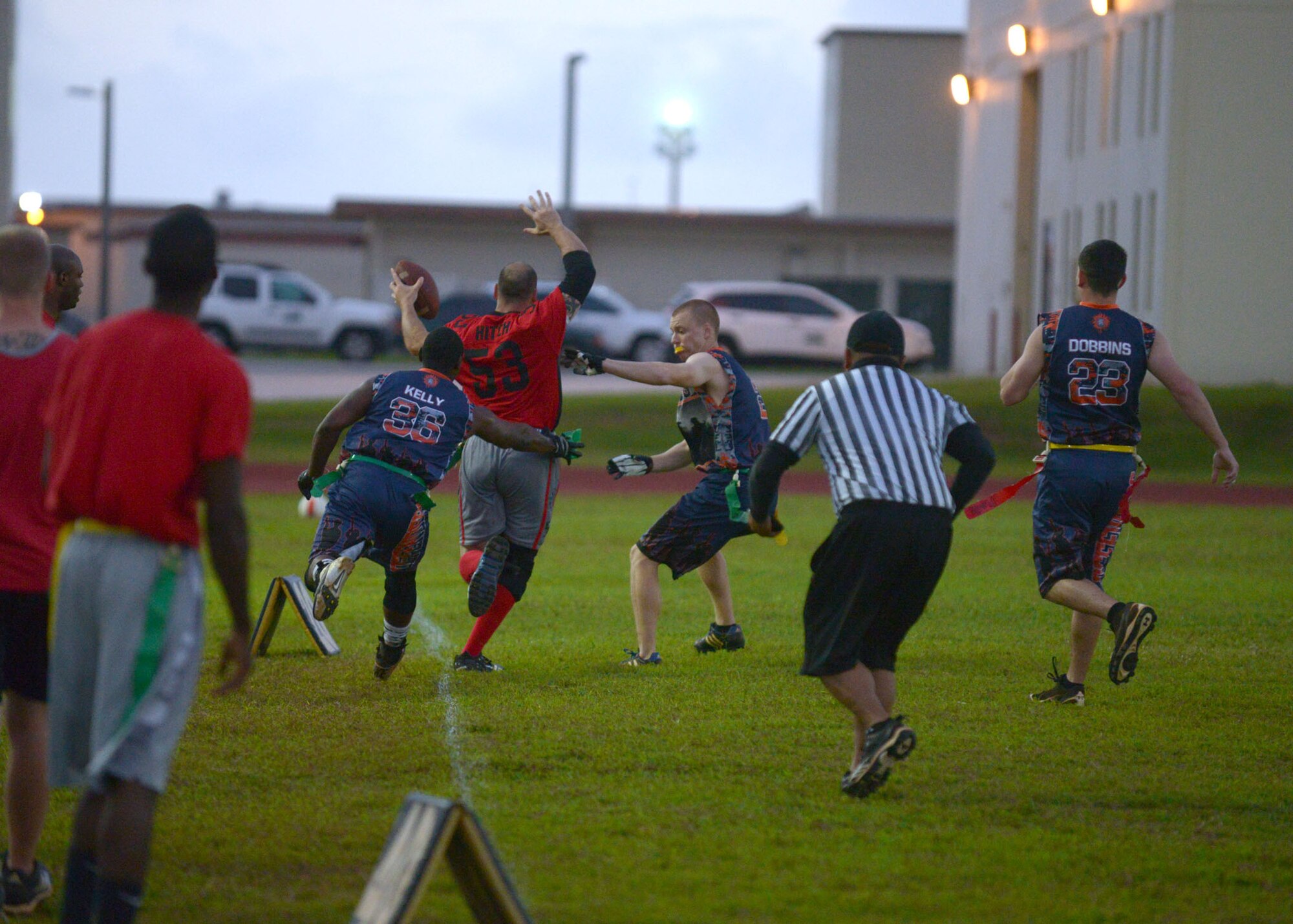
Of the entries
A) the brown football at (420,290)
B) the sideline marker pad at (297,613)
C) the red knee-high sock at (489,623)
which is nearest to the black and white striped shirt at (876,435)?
the red knee-high sock at (489,623)

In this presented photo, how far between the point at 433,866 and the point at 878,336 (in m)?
2.80

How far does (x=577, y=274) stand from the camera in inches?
325

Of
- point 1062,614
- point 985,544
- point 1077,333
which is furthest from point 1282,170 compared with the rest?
point 1077,333

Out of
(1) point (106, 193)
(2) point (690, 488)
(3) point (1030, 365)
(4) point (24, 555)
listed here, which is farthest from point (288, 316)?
(4) point (24, 555)

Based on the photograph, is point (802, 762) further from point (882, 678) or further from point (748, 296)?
point (748, 296)

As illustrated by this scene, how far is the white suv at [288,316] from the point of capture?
127 feet

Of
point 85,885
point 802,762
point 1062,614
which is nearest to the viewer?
point 85,885

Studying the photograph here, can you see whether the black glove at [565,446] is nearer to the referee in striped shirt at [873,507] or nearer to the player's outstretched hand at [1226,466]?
the referee in striped shirt at [873,507]

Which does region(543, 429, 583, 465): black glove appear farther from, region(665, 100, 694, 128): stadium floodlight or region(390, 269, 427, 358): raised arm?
region(665, 100, 694, 128): stadium floodlight

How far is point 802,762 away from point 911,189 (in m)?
49.8

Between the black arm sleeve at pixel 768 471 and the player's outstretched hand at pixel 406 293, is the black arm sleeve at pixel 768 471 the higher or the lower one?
the lower one

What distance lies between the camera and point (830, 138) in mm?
55250

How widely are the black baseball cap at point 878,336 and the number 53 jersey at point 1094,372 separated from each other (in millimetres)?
1752

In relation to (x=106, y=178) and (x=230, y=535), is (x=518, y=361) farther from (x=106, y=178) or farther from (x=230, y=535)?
(x=106, y=178)
